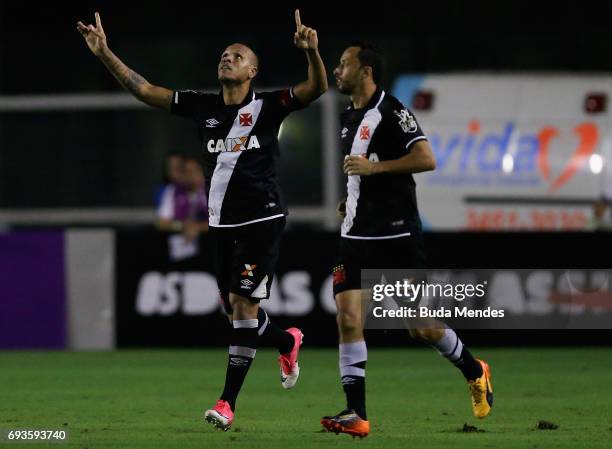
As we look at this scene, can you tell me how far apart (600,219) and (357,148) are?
8905 millimetres

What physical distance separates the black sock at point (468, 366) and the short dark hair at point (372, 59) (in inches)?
73.0

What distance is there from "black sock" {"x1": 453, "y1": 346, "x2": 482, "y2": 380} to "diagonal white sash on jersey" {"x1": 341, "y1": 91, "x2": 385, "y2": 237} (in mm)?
1135

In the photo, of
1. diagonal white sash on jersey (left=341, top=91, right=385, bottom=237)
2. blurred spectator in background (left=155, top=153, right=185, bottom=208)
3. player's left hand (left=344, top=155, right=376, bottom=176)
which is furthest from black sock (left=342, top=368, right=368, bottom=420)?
blurred spectator in background (left=155, top=153, right=185, bottom=208)

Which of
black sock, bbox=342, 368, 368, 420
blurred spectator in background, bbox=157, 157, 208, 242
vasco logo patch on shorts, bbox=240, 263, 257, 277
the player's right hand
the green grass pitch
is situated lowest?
the green grass pitch

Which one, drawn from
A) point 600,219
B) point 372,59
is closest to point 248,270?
point 372,59

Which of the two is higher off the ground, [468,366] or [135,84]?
[135,84]

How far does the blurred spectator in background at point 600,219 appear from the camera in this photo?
20.0 m

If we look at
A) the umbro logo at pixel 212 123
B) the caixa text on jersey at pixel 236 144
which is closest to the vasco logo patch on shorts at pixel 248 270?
the caixa text on jersey at pixel 236 144

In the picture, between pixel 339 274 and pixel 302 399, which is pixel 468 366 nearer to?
pixel 339 274

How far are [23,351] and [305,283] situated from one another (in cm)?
276

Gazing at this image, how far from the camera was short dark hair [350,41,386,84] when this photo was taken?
11.6 m

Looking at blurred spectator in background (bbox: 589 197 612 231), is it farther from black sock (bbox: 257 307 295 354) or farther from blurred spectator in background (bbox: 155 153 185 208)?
black sock (bbox: 257 307 295 354)

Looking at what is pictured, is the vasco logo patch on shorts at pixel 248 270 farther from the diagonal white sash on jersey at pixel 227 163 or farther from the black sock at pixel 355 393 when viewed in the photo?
the black sock at pixel 355 393

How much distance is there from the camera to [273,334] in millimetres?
12586
